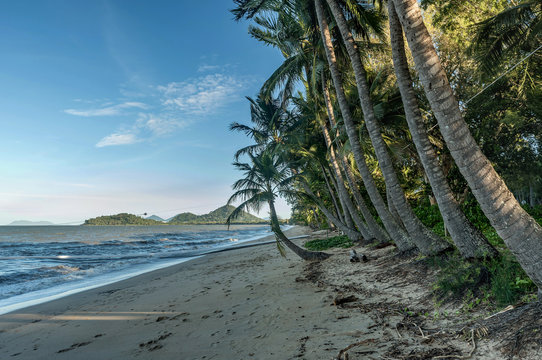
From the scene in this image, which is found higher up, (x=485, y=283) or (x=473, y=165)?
(x=473, y=165)

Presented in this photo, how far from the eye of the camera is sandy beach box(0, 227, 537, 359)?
3139 millimetres

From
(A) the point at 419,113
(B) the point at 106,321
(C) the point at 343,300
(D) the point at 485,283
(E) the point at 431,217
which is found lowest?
(B) the point at 106,321

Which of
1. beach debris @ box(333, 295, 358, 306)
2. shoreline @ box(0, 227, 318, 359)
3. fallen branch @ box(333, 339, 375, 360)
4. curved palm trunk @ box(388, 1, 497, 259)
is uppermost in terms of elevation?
curved palm trunk @ box(388, 1, 497, 259)

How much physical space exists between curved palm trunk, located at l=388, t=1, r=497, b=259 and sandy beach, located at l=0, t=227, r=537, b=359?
2.80 ft

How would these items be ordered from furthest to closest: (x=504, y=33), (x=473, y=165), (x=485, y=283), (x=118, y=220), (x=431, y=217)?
(x=118, y=220) → (x=431, y=217) → (x=504, y=33) → (x=485, y=283) → (x=473, y=165)

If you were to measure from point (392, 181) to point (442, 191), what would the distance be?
1.68 metres

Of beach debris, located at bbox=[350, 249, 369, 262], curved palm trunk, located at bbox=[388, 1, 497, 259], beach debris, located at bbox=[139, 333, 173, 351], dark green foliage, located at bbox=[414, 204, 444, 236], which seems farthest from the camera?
dark green foliage, located at bbox=[414, 204, 444, 236]

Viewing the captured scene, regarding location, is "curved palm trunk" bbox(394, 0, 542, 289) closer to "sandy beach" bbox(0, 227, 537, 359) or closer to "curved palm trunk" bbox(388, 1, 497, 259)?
"sandy beach" bbox(0, 227, 537, 359)

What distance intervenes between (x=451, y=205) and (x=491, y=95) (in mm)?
9523

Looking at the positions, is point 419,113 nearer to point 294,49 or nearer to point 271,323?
point 271,323

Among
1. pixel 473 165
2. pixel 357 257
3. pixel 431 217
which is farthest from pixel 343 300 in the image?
pixel 431 217

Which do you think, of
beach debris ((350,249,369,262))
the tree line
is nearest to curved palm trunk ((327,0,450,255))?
the tree line

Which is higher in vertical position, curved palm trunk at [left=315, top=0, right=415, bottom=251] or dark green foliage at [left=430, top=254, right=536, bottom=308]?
curved palm trunk at [left=315, top=0, right=415, bottom=251]

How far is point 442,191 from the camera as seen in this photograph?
16.3ft
